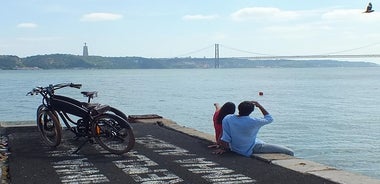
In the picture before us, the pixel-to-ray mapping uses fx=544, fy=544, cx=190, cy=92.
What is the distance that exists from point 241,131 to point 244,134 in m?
0.10

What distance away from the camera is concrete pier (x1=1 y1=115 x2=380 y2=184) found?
21.3 ft

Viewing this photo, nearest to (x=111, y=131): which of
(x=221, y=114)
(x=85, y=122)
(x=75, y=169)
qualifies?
(x=85, y=122)

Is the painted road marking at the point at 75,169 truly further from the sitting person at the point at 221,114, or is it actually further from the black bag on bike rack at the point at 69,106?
the sitting person at the point at 221,114

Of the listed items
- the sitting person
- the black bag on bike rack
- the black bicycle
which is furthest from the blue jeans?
the black bag on bike rack

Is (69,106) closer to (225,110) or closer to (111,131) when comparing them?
(111,131)

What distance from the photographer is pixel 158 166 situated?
7.29m

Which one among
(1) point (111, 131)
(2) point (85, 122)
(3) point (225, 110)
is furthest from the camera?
(3) point (225, 110)

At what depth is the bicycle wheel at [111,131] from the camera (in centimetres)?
826

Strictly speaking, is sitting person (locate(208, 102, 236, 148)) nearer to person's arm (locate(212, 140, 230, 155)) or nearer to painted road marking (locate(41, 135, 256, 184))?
person's arm (locate(212, 140, 230, 155))

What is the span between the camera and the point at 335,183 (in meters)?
6.23

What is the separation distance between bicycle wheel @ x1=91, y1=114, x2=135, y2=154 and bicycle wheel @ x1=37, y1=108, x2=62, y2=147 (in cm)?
78

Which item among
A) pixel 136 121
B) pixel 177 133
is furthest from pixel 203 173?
pixel 136 121

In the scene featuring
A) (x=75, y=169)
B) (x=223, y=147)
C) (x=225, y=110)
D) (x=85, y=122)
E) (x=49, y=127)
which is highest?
(x=225, y=110)

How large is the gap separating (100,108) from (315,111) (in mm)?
30305
